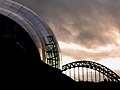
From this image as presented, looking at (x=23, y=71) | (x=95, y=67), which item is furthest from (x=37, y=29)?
(x=95, y=67)

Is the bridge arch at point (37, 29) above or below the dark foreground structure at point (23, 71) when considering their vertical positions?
above

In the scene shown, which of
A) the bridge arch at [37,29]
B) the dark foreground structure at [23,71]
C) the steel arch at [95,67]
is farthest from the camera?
the steel arch at [95,67]

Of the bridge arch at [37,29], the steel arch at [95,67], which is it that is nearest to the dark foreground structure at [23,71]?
the bridge arch at [37,29]

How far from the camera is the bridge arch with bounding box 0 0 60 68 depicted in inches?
765

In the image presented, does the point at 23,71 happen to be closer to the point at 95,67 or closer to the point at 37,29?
the point at 37,29

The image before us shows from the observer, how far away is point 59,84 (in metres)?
14.6

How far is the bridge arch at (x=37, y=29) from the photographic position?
19438 mm

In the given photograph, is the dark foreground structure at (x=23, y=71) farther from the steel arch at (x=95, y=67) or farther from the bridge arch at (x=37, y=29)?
the steel arch at (x=95, y=67)

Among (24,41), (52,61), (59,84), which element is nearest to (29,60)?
(59,84)

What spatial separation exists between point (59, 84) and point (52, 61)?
6497 mm

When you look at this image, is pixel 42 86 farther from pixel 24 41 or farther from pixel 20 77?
pixel 24 41

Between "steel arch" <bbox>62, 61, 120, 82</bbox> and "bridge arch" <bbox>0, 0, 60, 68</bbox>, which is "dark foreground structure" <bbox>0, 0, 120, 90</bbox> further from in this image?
"steel arch" <bbox>62, 61, 120, 82</bbox>

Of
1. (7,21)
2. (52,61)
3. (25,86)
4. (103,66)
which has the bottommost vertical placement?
(25,86)

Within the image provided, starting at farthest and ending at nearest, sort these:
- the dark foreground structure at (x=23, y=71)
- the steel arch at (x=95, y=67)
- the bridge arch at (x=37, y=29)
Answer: the steel arch at (x=95, y=67) < the bridge arch at (x=37, y=29) < the dark foreground structure at (x=23, y=71)
